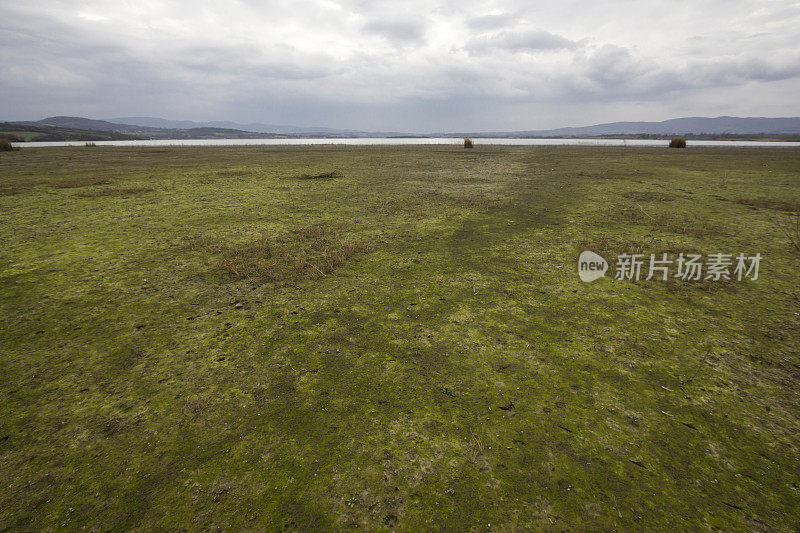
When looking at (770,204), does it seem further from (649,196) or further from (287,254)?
(287,254)

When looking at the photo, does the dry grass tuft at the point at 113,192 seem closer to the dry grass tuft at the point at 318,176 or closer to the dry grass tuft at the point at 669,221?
the dry grass tuft at the point at 318,176

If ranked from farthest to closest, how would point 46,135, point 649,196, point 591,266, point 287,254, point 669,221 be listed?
point 46,135
point 649,196
point 669,221
point 287,254
point 591,266

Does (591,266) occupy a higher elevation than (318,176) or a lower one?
lower

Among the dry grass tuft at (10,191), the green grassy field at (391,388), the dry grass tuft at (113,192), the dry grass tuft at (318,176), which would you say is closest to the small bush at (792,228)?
the green grassy field at (391,388)

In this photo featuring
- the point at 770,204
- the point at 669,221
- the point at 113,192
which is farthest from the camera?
the point at 113,192

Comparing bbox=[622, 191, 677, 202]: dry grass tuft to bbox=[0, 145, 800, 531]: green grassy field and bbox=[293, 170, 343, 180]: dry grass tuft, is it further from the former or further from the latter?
bbox=[293, 170, 343, 180]: dry grass tuft

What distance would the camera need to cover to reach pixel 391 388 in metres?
3.34

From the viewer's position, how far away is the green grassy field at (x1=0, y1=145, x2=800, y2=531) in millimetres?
2303

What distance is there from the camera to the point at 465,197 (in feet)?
42.1

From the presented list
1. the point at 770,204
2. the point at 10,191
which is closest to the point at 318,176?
the point at 10,191

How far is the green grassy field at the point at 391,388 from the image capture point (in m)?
2.30

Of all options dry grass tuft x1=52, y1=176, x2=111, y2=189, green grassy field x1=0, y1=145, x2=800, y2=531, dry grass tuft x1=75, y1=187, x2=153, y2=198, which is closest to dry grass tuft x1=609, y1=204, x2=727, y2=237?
green grassy field x1=0, y1=145, x2=800, y2=531

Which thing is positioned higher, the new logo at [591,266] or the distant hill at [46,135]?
the distant hill at [46,135]

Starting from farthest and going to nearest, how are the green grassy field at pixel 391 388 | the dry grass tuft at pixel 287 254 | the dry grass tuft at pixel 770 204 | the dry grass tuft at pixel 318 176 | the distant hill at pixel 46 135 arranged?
the distant hill at pixel 46 135
the dry grass tuft at pixel 318 176
the dry grass tuft at pixel 770 204
the dry grass tuft at pixel 287 254
the green grassy field at pixel 391 388
